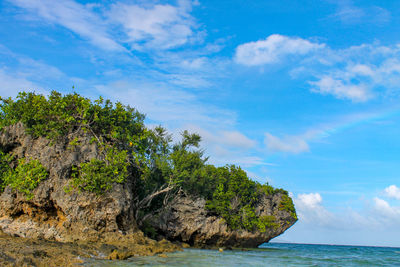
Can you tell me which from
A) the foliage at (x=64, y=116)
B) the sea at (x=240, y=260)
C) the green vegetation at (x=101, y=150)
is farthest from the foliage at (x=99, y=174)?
the sea at (x=240, y=260)

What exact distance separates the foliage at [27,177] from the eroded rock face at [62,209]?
0.85 feet

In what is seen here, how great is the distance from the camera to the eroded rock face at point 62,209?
16.2 metres

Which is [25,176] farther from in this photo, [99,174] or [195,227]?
[195,227]

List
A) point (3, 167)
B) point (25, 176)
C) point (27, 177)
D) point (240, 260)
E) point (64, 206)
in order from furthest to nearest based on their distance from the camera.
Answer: point (3, 167) < point (240, 260) < point (25, 176) < point (27, 177) < point (64, 206)

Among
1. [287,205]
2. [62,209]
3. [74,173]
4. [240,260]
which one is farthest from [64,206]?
[287,205]

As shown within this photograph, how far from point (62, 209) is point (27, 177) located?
7.98 ft

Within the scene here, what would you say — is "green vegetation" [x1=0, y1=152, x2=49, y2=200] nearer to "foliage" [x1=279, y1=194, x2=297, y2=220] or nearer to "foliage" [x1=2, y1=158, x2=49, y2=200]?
"foliage" [x1=2, y1=158, x2=49, y2=200]

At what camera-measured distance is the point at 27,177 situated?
16.5 m

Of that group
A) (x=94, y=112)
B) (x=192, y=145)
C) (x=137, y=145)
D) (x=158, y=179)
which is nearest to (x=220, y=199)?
(x=192, y=145)

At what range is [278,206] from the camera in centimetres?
3531

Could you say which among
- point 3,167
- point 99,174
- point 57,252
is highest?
point 99,174

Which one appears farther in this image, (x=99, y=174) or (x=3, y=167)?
(x=3, y=167)

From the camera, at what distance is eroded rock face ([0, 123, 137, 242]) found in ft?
53.0

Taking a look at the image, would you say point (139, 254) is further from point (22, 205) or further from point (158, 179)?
point (158, 179)
